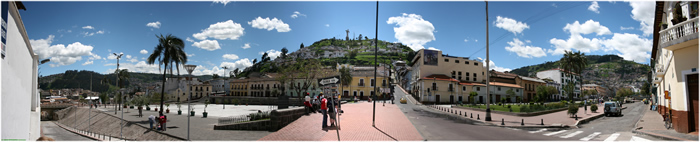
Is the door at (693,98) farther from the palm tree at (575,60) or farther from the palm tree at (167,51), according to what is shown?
the palm tree at (575,60)

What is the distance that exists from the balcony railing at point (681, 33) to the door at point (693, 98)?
4.40ft

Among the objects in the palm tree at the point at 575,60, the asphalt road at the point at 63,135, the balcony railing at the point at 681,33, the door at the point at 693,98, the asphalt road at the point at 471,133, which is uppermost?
the palm tree at the point at 575,60

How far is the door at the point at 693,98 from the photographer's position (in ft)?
35.4

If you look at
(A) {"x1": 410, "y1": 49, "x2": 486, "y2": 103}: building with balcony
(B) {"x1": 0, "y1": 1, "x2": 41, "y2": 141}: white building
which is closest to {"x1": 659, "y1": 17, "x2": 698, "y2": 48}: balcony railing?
(B) {"x1": 0, "y1": 1, "x2": 41, "y2": 141}: white building

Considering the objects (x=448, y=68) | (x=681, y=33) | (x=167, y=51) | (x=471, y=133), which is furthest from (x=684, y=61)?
(x=448, y=68)

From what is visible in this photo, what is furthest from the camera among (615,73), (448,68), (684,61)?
(615,73)

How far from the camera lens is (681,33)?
10.6 m

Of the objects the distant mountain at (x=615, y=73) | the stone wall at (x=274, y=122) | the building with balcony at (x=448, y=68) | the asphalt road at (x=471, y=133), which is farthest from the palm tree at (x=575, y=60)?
the distant mountain at (x=615, y=73)

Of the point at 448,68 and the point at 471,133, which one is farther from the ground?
the point at 448,68

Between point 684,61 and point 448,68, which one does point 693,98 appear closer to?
point 684,61

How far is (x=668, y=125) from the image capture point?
13.6 metres

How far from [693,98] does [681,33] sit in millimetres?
2282

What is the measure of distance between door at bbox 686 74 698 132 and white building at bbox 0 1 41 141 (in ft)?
65.3

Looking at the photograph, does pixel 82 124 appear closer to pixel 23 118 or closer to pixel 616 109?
pixel 23 118
